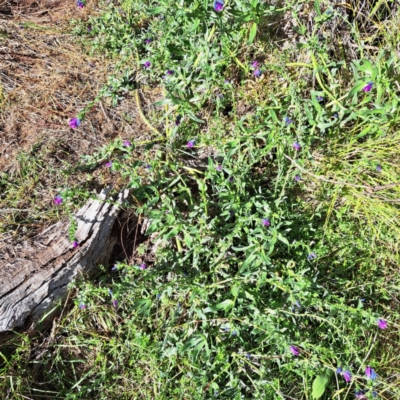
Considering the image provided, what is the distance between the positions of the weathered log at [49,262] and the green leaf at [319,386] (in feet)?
4.10

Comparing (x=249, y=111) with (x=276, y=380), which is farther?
(x=249, y=111)

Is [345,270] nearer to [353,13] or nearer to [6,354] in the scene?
[353,13]

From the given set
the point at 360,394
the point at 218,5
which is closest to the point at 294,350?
the point at 360,394

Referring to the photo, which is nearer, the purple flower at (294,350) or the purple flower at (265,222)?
the purple flower at (294,350)

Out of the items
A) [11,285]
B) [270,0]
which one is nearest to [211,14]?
[270,0]

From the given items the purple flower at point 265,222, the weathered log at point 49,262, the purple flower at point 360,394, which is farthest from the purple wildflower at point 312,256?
the weathered log at point 49,262

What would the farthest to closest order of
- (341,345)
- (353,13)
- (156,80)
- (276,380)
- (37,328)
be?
(156,80), (353,13), (37,328), (341,345), (276,380)

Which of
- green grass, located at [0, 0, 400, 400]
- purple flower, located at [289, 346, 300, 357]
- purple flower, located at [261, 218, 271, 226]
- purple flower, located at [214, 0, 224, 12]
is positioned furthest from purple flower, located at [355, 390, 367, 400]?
purple flower, located at [214, 0, 224, 12]

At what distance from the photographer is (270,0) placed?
109 inches

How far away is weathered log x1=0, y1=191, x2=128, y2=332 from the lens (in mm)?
2258

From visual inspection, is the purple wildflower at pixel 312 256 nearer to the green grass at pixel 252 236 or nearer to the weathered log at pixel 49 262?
the green grass at pixel 252 236

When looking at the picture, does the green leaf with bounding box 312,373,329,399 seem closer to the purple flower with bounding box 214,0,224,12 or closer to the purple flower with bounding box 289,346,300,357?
the purple flower with bounding box 289,346,300,357

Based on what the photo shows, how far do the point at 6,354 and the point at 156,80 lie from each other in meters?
1.89

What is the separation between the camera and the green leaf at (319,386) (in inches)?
76.9
